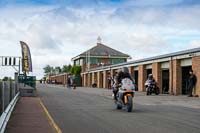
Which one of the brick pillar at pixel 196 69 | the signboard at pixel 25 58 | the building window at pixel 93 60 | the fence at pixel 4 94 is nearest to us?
the fence at pixel 4 94

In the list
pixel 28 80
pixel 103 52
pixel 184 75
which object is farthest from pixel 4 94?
pixel 103 52

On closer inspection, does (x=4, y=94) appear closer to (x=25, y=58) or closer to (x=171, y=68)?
(x=25, y=58)

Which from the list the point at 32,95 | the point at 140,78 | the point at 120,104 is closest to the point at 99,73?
the point at 140,78

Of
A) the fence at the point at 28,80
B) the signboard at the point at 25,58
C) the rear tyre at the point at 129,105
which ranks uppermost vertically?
the signboard at the point at 25,58

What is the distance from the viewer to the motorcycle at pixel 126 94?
15922 millimetres

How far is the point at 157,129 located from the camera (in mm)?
10766

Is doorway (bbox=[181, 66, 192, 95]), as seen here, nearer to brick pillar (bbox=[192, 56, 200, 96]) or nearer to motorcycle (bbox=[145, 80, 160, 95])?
motorcycle (bbox=[145, 80, 160, 95])

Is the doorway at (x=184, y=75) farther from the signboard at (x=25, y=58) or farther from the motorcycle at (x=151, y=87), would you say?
the signboard at (x=25, y=58)

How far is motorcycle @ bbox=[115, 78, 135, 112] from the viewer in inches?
627

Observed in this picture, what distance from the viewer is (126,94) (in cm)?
1614

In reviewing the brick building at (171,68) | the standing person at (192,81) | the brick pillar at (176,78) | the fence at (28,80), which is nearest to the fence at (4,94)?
the standing person at (192,81)

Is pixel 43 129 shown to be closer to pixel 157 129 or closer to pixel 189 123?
pixel 157 129

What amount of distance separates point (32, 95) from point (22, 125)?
52.8ft

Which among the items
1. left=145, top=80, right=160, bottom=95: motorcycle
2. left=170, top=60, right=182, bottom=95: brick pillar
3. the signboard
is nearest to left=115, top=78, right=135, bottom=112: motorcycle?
left=145, top=80, right=160, bottom=95: motorcycle
